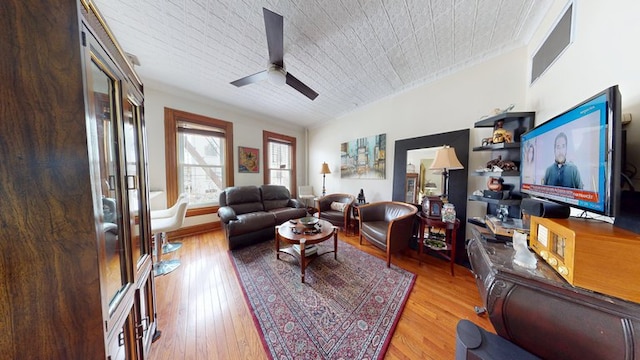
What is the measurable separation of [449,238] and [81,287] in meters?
3.04

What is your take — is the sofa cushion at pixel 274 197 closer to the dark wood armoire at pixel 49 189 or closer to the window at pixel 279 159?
the window at pixel 279 159

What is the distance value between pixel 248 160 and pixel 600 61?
4264 millimetres

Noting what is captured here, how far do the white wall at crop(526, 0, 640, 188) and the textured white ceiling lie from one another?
1.64 feet

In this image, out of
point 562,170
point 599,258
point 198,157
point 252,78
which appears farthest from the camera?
point 198,157

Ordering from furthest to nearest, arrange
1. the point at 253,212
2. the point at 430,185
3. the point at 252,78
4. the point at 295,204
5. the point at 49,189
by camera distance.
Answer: the point at 295,204
the point at 253,212
the point at 430,185
the point at 252,78
the point at 49,189

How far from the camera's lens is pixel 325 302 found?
159 cm

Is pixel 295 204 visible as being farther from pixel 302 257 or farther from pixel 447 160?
pixel 447 160

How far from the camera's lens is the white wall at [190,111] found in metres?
2.86

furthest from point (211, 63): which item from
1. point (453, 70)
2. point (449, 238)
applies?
point (449, 238)

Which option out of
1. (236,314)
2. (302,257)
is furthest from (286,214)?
(236,314)

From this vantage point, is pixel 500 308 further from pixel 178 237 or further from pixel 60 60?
pixel 178 237

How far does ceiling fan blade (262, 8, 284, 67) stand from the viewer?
1.32 m

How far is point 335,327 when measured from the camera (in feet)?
4.44

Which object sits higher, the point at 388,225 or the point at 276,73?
the point at 276,73
